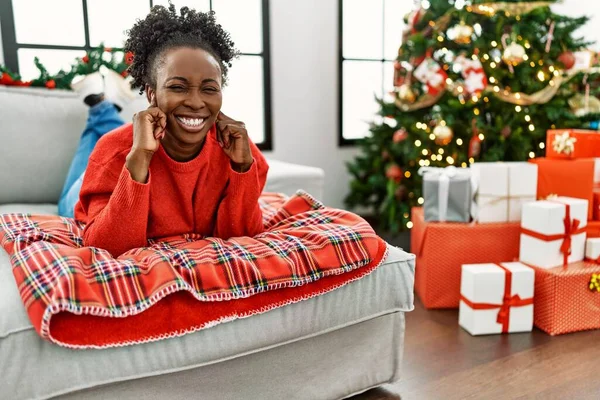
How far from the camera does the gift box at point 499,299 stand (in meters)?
1.72

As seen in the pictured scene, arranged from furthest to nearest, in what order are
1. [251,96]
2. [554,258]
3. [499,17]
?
1. [251,96]
2. [499,17]
3. [554,258]

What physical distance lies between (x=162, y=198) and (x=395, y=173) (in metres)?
1.67

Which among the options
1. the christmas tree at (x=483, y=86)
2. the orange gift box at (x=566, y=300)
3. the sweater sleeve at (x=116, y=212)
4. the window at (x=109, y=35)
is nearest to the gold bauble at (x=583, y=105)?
the christmas tree at (x=483, y=86)

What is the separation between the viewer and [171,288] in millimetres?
997

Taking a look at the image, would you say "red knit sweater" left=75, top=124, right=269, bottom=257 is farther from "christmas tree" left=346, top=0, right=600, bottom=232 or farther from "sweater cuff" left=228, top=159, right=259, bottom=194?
"christmas tree" left=346, top=0, right=600, bottom=232

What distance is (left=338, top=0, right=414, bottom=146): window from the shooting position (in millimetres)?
3242

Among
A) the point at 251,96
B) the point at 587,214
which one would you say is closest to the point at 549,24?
the point at 587,214

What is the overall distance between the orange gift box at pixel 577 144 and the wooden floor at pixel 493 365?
2.01 ft

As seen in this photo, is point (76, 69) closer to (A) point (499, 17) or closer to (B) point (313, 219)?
(B) point (313, 219)

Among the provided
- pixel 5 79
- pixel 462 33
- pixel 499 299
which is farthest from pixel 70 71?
pixel 499 299

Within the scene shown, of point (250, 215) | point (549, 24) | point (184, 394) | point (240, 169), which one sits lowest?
point (184, 394)

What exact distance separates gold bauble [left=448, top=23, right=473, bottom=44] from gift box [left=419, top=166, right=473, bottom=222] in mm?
781

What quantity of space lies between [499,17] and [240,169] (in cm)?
180

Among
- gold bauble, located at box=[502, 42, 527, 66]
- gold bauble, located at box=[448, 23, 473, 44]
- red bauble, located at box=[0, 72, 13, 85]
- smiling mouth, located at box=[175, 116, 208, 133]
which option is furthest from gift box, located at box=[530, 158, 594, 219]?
red bauble, located at box=[0, 72, 13, 85]
